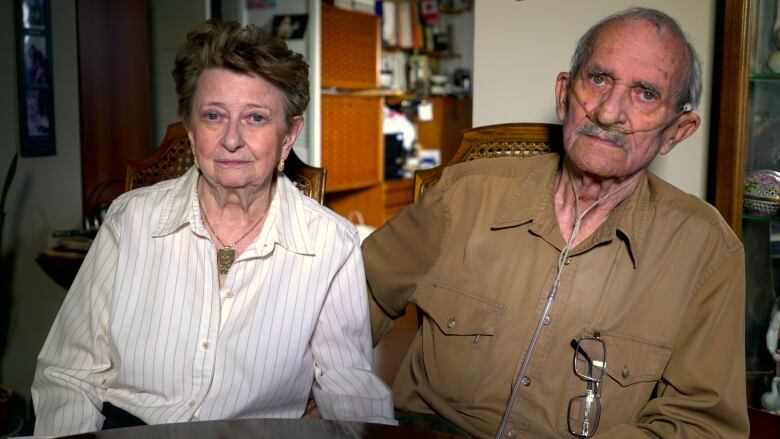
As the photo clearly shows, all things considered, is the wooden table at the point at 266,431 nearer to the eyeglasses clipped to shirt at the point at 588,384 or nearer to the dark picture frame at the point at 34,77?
the eyeglasses clipped to shirt at the point at 588,384

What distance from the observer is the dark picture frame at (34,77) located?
3.02 metres

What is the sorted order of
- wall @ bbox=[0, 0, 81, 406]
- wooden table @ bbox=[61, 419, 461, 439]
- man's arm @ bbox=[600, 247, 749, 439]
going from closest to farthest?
wooden table @ bbox=[61, 419, 461, 439]
man's arm @ bbox=[600, 247, 749, 439]
wall @ bbox=[0, 0, 81, 406]

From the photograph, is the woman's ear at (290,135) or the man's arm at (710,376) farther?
the woman's ear at (290,135)

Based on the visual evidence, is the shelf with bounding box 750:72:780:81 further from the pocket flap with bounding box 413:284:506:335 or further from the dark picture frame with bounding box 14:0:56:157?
the dark picture frame with bounding box 14:0:56:157

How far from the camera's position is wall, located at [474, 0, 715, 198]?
6.81 ft

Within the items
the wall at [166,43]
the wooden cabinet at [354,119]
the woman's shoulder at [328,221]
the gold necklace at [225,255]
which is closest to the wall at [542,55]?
the woman's shoulder at [328,221]

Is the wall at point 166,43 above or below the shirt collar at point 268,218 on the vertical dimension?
above

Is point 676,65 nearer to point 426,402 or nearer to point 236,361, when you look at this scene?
point 426,402

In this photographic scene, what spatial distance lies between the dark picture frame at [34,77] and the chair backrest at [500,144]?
1.89 meters

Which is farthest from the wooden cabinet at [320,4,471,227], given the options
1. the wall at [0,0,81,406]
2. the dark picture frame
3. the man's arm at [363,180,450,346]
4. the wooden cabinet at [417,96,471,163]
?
the man's arm at [363,180,450,346]

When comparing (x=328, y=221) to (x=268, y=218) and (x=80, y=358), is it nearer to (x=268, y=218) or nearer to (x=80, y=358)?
(x=268, y=218)

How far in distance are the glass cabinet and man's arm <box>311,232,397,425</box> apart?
102cm

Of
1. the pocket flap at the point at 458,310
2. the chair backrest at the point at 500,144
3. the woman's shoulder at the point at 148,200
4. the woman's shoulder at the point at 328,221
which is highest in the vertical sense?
the chair backrest at the point at 500,144

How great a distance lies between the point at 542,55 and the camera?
2.28 metres
